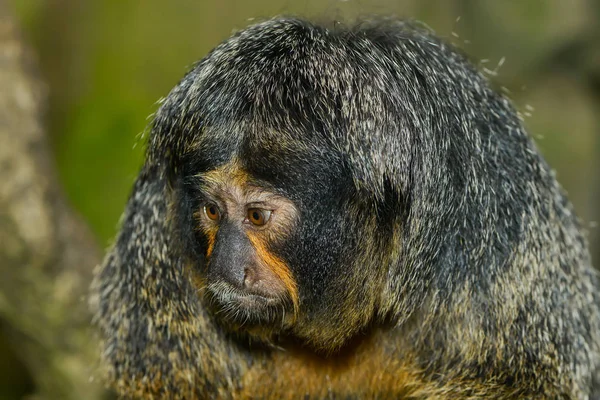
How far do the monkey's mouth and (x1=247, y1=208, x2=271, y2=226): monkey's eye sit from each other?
12.6 inches

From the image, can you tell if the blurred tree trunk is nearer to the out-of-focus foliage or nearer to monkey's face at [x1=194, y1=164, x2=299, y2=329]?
the out-of-focus foliage

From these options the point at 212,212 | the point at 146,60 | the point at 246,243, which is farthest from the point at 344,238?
the point at 146,60

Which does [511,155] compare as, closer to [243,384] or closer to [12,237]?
[243,384]

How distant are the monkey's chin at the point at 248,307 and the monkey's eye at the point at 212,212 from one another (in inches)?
12.2

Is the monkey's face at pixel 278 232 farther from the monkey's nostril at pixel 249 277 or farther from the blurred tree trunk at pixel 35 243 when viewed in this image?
→ the blurred tree trunk at pixel 35 243

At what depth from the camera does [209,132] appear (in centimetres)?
346

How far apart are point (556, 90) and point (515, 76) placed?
475 millimetres

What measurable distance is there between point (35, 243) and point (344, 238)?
2.83 metres

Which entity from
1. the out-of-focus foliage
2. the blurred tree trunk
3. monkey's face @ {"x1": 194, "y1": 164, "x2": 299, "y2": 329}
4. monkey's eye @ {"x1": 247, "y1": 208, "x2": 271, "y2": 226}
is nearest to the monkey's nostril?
monkey's face @ {"x1": 194, "y1": 164, "x2": 299, "y2": 329}

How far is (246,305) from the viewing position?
3566 mm

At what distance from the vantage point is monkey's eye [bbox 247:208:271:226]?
11.3ft

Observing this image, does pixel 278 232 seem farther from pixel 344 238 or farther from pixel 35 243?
pixel 35 243

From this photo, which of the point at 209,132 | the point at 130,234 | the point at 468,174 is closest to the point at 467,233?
the point at 468,174

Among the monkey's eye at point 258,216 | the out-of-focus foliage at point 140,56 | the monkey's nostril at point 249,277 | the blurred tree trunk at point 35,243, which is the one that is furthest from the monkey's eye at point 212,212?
the out-of-focus foliage at point 140,56
